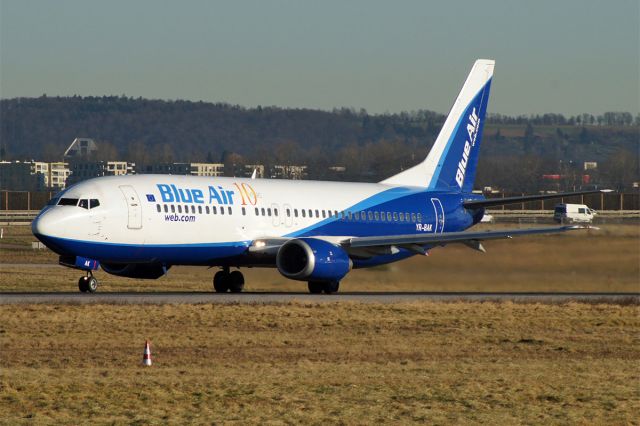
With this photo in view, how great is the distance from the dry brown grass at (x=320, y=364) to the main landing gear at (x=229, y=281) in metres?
8.38

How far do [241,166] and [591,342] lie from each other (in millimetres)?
156090

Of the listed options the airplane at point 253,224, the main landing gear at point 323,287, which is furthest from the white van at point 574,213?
the main landing gear at point 323,287

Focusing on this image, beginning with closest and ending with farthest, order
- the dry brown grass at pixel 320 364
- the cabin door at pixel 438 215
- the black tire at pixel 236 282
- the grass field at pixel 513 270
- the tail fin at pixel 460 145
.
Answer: the dry brown grass at pixel 320 364
the black tire at pixel 236 282
the grass field at pixel 513 270
the cabin door at pixel 438 215
the tail fin at pixel 460 145

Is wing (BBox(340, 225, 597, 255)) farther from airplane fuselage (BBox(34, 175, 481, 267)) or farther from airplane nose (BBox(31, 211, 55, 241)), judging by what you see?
airplane nose (BBox(31, 211, 55, 241))

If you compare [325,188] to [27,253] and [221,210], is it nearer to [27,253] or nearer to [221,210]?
[221,210]

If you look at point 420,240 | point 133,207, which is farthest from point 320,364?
point 420,240

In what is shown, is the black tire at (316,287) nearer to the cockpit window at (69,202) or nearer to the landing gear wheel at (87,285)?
the landing gear wheel at (87,285)

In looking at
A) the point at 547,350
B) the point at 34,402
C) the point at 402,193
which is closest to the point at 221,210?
the point at 402,193

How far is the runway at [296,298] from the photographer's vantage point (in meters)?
36.4

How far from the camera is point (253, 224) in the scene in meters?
42.8

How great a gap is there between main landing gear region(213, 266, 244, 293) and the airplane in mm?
34

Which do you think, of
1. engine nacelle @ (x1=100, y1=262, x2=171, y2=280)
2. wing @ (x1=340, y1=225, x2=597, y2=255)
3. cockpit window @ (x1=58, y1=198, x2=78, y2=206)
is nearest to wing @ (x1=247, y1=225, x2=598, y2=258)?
wing @ (x1=340, y1=225, x2=597, y2=255)

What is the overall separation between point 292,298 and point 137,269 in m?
6.06

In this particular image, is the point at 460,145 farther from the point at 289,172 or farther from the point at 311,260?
the point at 289,172
